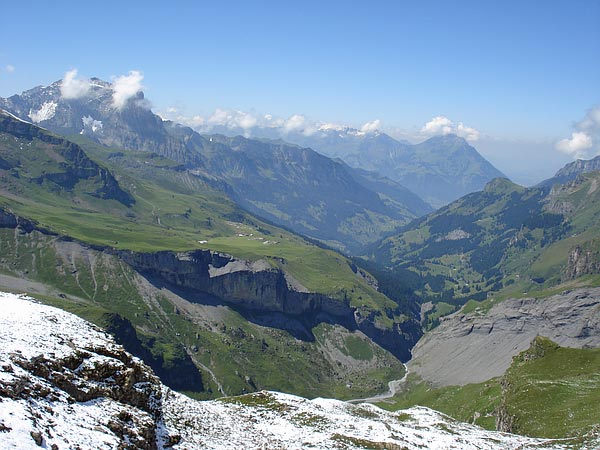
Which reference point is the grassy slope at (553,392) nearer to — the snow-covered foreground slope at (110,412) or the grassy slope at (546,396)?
the grassy slope at (546,396)

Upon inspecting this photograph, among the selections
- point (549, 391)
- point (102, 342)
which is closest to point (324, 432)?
point (102, 342)

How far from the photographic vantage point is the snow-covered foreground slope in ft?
116

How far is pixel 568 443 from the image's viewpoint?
67.9 metres

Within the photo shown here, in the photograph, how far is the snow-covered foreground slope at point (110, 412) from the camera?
35.2 meters

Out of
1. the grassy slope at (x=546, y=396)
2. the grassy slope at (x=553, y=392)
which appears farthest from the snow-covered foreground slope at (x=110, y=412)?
the grassy slope at (x=546, y=396)

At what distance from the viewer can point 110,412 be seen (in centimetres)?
4050

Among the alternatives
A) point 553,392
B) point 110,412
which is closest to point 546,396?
point 553,392

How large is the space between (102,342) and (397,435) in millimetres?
38893

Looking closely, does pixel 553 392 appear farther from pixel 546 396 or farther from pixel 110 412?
pixel 110 412

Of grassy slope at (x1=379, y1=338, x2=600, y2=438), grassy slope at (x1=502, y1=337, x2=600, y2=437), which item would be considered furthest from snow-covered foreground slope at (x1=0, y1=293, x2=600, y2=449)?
grassy slope at (x1=379, y1=338, x2=600, y2=438)

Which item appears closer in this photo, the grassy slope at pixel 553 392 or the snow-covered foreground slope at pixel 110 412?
the snow-covered foreground slope at pixel 110 412

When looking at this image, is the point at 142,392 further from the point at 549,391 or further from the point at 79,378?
the point at 549,391

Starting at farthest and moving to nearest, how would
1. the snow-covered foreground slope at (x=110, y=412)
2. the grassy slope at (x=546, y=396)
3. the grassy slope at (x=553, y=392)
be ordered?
1. the grassy slope at (x=546, y=396)
2. the grassy slope at (x=553, y=392)
3. the snow-covered foreground slope at (x=110, y=412)

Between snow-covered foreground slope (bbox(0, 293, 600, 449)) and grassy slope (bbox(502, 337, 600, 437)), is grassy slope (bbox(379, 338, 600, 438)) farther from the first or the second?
snow-covered foreground slope (bbox(0, 293, 600, 449))
